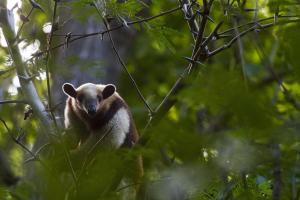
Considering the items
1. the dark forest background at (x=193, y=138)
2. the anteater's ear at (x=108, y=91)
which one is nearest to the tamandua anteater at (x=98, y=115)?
the anteater's ear at (x=108, y=91)

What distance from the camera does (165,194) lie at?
8.36ft

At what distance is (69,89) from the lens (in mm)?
5863

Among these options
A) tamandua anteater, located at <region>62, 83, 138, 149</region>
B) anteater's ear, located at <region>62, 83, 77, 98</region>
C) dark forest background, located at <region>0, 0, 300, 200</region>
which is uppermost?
dark forest background, located at <region>0, 0, 300, 200</region>

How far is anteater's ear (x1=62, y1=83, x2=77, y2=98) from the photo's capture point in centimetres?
581

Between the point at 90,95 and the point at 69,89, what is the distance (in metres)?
0.23

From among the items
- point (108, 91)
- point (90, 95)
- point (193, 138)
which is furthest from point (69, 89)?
point (193, 138)

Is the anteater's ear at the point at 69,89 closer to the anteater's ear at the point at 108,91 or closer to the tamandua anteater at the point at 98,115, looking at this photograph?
the tamandua anteater at the point at 98,115

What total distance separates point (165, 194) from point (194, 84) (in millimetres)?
702

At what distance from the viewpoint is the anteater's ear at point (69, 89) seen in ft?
19.1

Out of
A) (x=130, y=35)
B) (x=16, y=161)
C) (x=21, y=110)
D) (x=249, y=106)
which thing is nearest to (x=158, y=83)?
(x=130, y=35)

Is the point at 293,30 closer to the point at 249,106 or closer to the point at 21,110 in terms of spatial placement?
the point at 249,106

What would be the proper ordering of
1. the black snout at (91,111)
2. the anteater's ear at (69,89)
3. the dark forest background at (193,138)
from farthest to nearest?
the black snout at (91,111)
the anteater's ear at (69,89)
the dark forest background at (193,138)

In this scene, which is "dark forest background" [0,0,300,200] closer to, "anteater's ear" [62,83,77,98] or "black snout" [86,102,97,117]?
"anteater's ear" [62,83,77,98]

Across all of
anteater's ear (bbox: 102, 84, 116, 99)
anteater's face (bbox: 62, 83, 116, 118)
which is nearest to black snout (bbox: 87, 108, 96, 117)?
anteater's face (bbox: 62, 83, 116, 118)
